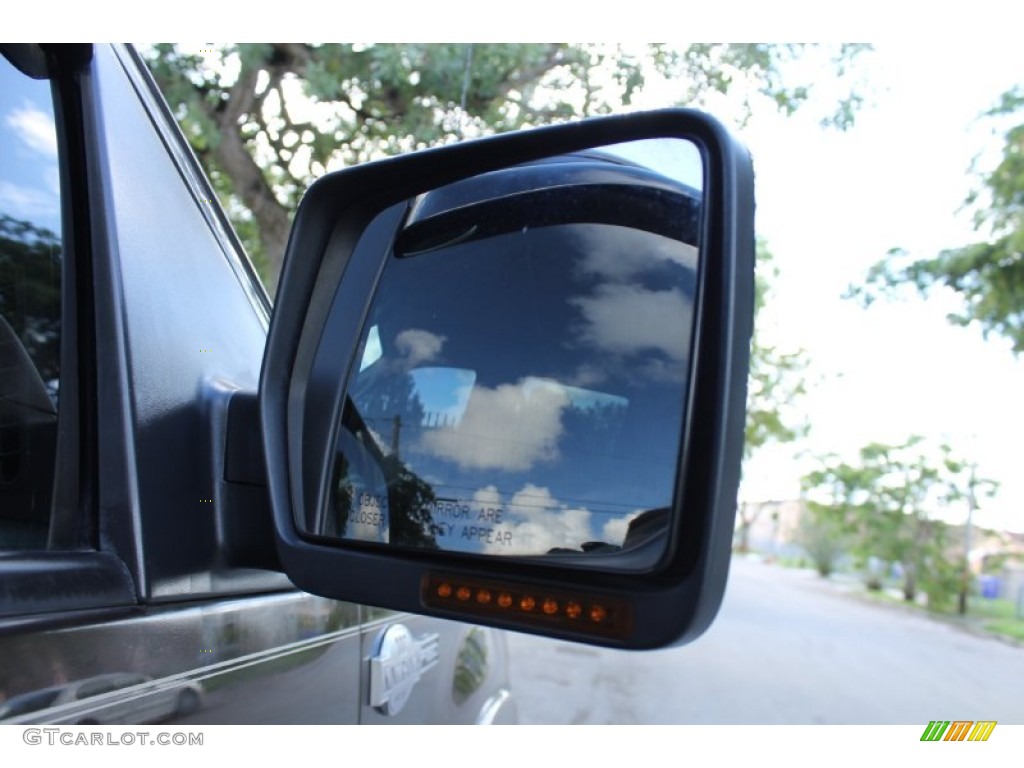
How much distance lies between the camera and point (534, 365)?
1.20 meters

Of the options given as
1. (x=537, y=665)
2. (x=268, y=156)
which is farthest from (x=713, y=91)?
(x=537, y=665)

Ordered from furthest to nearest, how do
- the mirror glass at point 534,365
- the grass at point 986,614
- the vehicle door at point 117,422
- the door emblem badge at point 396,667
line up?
the grass at point 986,614
the door emblem badge at point 396,667
the vehicle door at point 117,422
the mirror glass at point 534,365

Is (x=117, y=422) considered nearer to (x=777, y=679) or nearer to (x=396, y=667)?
(x=396, y=667)

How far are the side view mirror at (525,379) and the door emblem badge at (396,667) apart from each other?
25.2 inches

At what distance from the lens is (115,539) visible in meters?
1.27

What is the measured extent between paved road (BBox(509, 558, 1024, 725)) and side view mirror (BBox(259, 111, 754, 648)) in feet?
14.3

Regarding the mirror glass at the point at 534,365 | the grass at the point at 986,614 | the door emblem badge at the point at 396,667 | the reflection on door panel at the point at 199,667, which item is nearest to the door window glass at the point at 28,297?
the reflection on door panel at the point at 199,667

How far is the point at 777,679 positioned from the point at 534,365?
952cm

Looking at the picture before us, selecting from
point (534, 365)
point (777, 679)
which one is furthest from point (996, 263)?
point (534, 365)

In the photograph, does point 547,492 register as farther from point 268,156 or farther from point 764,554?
point 764,554

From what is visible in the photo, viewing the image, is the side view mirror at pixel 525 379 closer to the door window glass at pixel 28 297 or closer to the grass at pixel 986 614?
the door window glass at pixel 28 297

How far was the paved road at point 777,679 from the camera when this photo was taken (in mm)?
7727

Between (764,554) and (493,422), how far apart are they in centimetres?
5006

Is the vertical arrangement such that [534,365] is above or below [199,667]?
above
